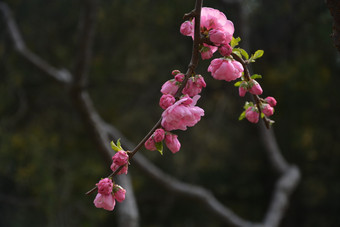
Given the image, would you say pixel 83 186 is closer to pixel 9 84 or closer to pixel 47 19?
pixel 9 84

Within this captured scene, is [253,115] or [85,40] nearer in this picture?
[253,115]

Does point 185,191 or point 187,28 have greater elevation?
point 187,28

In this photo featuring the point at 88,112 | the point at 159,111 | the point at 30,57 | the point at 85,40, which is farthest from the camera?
the point at 159,111

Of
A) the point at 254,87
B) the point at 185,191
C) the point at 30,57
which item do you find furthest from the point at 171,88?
the point at 30,57

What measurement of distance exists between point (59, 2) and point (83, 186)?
115 cm

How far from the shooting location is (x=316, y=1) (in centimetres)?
220

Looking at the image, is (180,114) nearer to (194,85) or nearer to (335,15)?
(194,85)

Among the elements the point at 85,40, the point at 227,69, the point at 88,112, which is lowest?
the point at 88,112

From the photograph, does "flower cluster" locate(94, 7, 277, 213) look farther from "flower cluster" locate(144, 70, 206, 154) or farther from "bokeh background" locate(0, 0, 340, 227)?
"bokeh background" locate(0, 0, 340, 227)

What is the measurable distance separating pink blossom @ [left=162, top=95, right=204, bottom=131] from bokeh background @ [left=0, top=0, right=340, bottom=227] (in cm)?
178

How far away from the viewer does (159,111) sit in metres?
2.56

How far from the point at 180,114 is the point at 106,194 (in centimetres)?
12

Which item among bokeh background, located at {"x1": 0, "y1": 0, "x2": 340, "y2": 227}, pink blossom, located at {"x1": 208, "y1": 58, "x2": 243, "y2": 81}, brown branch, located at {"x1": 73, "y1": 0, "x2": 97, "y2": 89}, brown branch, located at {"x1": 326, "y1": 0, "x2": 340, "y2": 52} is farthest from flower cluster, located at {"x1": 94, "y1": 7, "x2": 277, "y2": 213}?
bokeh background, located at {"x1": 0, "y1": 0, "x2": 340, "y2": 227}

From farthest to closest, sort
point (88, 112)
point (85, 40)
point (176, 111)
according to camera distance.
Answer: point (88, 112) → point (85, 40) → point (176, 111)
